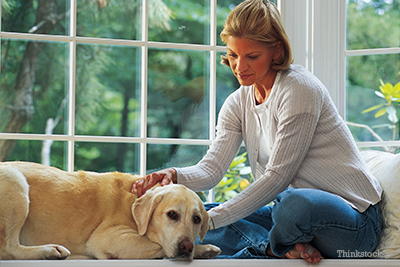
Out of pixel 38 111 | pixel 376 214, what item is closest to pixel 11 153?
pixel 38 111

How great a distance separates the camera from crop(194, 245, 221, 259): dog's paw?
1.58 m

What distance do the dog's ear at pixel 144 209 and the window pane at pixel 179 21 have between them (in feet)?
3.35

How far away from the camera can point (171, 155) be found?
226cm

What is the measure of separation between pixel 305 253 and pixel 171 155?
965 mm

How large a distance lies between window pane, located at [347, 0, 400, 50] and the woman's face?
0.79 meters

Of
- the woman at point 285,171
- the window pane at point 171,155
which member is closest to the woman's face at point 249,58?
the woman at point 285,171

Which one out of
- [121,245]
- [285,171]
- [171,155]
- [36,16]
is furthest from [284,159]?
[36,16]

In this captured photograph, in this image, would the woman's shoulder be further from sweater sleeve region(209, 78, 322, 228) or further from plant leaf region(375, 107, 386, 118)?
plant leaf region(375, 107, 386, 118)

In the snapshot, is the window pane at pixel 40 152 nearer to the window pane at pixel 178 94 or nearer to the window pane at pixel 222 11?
the window pane at pixel 178 94

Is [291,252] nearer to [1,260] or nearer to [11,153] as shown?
[1,260]

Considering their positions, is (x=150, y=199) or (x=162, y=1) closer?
(x=150, y=199)

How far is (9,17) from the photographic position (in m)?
2.11

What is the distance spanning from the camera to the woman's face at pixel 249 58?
1.76 meters

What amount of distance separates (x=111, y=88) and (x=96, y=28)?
12.7 inches
